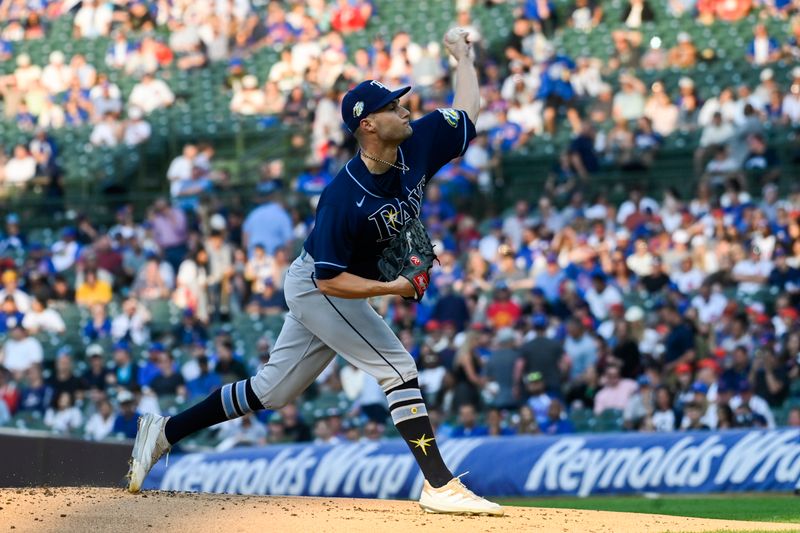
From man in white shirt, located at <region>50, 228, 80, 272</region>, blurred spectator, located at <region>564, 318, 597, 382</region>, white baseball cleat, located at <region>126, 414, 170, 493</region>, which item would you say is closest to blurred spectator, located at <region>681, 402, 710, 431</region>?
blurred spectator, located at <region>564, 318, 597, 382</region>

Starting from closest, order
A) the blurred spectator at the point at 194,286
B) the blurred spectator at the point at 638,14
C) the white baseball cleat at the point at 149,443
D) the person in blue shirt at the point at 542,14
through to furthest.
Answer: the white baseball cleat at the point at 149,443, the blurred spectator at the point at 194,286, the blurred spectator at the point at 638,14, the person in blue shirt at the point at 542,14

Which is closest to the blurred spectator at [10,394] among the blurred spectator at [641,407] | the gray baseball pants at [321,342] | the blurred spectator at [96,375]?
the blurred spectator at [96,375]

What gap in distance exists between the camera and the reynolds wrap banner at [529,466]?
35.4 feet

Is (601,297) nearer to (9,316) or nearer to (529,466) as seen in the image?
(529,466)

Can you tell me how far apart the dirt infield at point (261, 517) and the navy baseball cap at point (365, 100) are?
5.79 feet

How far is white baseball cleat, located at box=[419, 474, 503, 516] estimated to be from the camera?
6.56 meters

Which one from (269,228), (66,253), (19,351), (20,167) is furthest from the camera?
(20,167)

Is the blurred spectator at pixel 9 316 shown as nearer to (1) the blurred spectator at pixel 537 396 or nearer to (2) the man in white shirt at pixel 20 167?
(2) the man in white shirt at pixel 20 167

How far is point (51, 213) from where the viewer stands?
2025 centimetres

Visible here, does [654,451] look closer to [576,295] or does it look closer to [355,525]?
[576,295]

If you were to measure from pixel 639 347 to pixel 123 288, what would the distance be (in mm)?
7401

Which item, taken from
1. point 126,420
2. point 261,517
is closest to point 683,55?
point 126,420

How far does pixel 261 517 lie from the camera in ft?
20.9

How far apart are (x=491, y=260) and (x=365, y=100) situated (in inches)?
389
